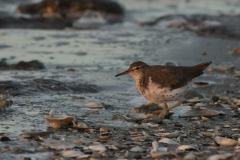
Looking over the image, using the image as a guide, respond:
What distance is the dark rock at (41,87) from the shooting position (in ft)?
20.1

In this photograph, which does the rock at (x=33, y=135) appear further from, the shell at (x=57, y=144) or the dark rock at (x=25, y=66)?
the dark rock at (x=25, y=66)

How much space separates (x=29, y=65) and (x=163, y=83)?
337 cm

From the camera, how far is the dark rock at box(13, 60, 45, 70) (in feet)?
25.1

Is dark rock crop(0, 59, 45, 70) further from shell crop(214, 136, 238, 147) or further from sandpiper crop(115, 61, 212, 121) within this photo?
shell crop(214, 136, 238, 147)

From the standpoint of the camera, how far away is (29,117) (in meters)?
5.00

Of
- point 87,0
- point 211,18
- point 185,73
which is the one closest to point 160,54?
point 185,73

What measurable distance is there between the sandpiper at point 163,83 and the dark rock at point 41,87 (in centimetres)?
122

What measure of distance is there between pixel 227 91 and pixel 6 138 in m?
3.98

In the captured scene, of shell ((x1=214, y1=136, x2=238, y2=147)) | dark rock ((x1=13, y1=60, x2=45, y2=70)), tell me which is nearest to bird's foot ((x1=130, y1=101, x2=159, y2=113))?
shell ((x1=214, y1=136, x2=238, y2=147))

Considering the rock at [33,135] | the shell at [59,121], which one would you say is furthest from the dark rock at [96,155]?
the shell at [59,121]

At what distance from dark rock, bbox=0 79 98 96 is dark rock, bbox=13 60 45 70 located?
3.53 ft

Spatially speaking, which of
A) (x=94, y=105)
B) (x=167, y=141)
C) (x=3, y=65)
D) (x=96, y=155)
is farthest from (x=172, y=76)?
(x=3, y=65)

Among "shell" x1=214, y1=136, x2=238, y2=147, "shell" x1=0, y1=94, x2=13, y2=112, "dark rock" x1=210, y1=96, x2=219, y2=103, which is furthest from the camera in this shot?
"dark rock" x1=210, y1=96, x2=219, y2=103

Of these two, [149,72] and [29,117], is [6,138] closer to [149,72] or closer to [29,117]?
[29,117]
